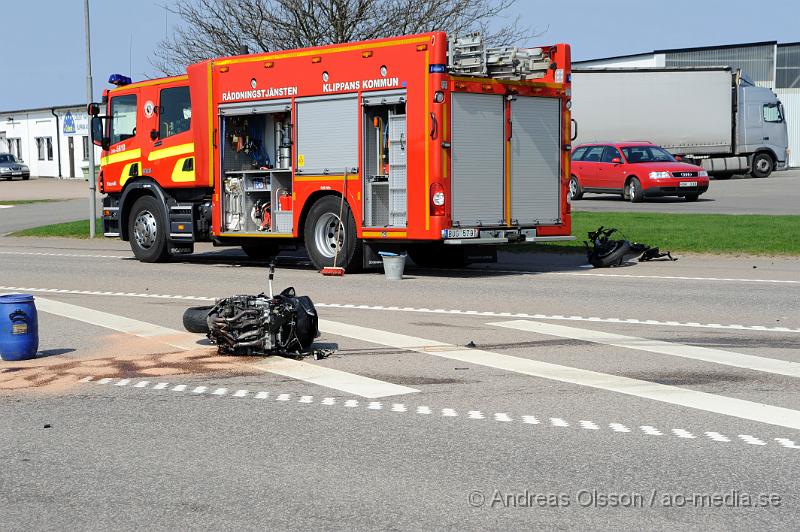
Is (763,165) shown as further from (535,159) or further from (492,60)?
(492,60)

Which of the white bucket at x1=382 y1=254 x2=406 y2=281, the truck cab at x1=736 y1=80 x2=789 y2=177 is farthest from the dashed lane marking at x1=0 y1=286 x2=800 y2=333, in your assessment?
the truck cab at x1=736 y1=80 x2=789 y2=177

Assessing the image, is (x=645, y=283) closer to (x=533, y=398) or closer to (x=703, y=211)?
(x=533, y=398)

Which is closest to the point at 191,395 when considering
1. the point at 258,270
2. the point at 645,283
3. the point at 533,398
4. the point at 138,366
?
the point at 138,366

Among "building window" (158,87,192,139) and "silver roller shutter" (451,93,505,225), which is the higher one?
"building window" (158,87,192,139)

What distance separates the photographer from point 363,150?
16859 millimetres

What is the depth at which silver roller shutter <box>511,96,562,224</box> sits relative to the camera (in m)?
17.1

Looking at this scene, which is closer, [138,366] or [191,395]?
[191,395]

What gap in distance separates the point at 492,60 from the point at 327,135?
2603 mm

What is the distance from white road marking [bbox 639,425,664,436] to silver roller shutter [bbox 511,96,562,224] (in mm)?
10240

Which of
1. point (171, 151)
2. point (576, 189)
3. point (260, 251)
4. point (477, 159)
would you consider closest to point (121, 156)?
point (171, 151)

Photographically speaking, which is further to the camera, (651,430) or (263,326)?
(263,326)

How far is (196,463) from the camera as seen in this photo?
6.27 metres

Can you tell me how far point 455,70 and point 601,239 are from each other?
384 cm

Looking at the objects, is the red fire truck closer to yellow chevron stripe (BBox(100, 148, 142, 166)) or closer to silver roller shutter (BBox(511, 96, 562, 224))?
silver roller shutter (BBox(511, 96, 562, 224))
